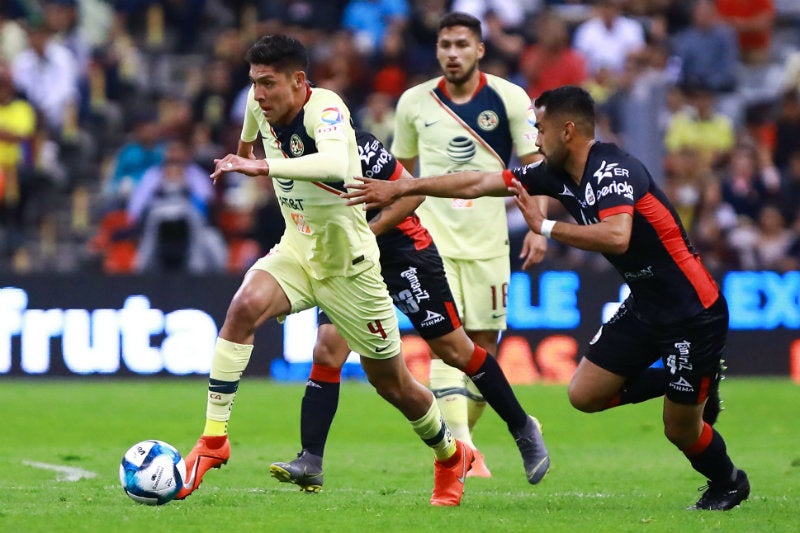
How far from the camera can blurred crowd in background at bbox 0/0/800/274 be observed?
17.7 m

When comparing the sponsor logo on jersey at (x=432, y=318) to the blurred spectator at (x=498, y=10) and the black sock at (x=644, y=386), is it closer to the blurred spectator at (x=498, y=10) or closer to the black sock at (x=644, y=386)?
the black sock at (x=644, y=386)

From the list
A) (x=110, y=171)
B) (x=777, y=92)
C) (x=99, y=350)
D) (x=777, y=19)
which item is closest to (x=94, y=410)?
(x=99, y=350)

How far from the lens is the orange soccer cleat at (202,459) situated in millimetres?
7602

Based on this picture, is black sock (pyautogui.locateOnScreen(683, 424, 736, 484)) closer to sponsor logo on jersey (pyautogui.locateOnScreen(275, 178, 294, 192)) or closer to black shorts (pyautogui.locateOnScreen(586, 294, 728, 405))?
black shorts (pyautogui.locateOnScreen(586, 294, 728, 405))

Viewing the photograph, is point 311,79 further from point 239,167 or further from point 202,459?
point 239,167

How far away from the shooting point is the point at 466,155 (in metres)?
10.1

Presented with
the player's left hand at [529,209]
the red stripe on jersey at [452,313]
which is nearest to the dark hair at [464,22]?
the red stripe on jersey at [452,313]

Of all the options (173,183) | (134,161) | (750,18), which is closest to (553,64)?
(750,18)

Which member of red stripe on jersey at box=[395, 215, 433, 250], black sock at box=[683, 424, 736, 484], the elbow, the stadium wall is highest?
the elbow

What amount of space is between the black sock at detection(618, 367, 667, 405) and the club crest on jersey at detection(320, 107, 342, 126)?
225 cm

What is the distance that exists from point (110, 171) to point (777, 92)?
954 centimetres

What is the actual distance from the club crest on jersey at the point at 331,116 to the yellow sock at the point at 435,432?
168 centimetres

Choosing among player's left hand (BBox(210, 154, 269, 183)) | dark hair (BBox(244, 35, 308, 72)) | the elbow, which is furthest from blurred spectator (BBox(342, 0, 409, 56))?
player's left hand (BBox(210, 154, 269, 183))

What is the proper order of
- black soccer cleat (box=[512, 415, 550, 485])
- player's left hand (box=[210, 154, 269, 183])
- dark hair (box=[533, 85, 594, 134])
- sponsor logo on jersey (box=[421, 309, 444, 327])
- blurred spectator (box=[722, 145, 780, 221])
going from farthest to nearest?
1. blurred spectator (box=[722, 145, 780, 221])
2. sponsor logo on jersey (box=[421, 309, 444, 327])
3. black soccer cleat (box=[512, 415, 550, 485])
4. dark hair (box=[533, 85, 594, 134])
5. player's left hand (box=[210, 154, 269, 183])
